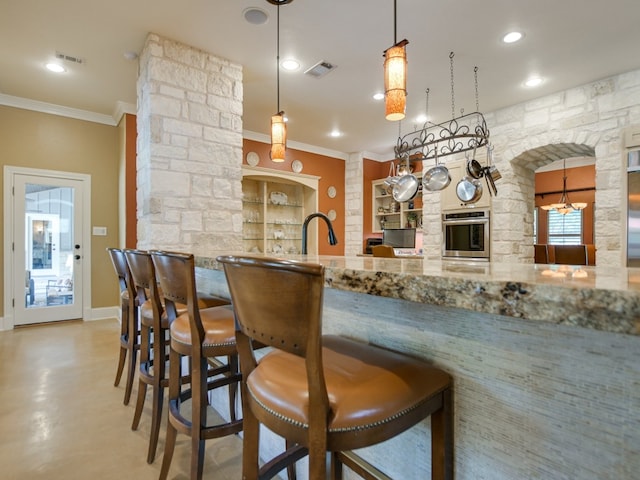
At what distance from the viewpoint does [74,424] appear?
2.05m

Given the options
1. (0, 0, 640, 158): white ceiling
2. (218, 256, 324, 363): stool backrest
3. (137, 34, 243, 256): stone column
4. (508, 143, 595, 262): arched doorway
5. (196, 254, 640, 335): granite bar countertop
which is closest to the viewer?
(196, 254, 640, 335): granite bar countertop

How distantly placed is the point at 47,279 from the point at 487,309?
221 inches

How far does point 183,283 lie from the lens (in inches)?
48.8

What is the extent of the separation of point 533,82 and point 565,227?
5231 millimetres

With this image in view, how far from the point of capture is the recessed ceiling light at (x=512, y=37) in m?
2.82

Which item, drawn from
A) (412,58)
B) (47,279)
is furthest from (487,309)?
(47,279)

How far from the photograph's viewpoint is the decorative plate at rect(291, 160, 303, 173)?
5938mm

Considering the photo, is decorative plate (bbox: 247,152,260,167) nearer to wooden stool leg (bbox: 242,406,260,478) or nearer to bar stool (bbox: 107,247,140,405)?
bar stool (bbox: 107,247,140,405)

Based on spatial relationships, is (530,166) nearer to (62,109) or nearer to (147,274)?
(147,274)

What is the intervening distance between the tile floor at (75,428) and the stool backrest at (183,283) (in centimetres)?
88

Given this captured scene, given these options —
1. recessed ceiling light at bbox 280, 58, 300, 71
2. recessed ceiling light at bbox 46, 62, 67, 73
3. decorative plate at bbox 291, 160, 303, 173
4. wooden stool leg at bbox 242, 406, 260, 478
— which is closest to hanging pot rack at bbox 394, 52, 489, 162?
recessed ceiling light at bbox 280, 58, 300, 71

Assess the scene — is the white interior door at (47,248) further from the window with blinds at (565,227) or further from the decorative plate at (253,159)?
the window with blinds at (565,227)

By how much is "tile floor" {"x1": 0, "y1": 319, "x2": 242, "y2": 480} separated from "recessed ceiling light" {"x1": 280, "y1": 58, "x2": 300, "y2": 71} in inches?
123

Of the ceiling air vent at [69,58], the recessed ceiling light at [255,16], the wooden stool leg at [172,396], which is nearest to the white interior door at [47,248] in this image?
the ceiling air vent at [69,58]
